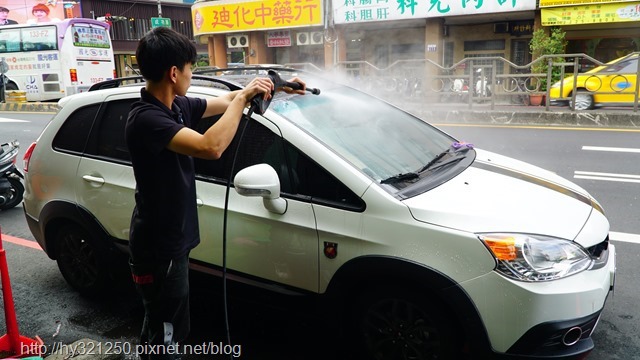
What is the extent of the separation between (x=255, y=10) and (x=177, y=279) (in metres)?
19.8

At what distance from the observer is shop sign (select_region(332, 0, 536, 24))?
15902mm

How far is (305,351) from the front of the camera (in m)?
2.95

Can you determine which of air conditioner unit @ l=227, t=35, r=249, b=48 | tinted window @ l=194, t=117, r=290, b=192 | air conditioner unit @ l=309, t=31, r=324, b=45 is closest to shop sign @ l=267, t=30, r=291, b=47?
air conditioner unit @ l=227, t=35, r=249, b=48

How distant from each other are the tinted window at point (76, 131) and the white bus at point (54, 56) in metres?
15.9

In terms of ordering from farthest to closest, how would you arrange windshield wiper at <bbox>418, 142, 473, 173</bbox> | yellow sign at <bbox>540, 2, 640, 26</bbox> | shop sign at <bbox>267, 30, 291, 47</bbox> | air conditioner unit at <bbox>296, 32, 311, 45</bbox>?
shop sign at <bbox>267, 30, 291, 47</bbox>
air conditioner unit at <bbox>296, 32, 311, 45</bbox>
yellow sign at <bbox>540, 2, 640, 26</bbox>
windshield wiper at <bbox>418, 142, 473, 173</bbox>

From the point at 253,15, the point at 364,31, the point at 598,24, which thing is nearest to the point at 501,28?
the point at 598,24

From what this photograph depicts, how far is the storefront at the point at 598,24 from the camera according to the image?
574 inches

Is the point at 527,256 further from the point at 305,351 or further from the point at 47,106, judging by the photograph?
the point at 47,106

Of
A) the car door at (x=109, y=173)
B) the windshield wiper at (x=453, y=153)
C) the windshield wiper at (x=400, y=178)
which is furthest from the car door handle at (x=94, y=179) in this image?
the windshield wiper at (x=453, y=153)

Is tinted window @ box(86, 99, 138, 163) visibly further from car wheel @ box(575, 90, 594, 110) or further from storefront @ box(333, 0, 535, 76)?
storefront @ box(333, 0, 535, 76)

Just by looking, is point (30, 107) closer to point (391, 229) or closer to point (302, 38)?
point (302, 38)

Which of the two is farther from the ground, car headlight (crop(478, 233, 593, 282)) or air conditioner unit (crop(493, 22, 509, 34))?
air conditioner unit (crop(493, 22, 509, 34))

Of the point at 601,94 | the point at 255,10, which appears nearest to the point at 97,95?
the point at 601,94

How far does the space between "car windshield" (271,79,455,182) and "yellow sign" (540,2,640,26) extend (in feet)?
46.2
